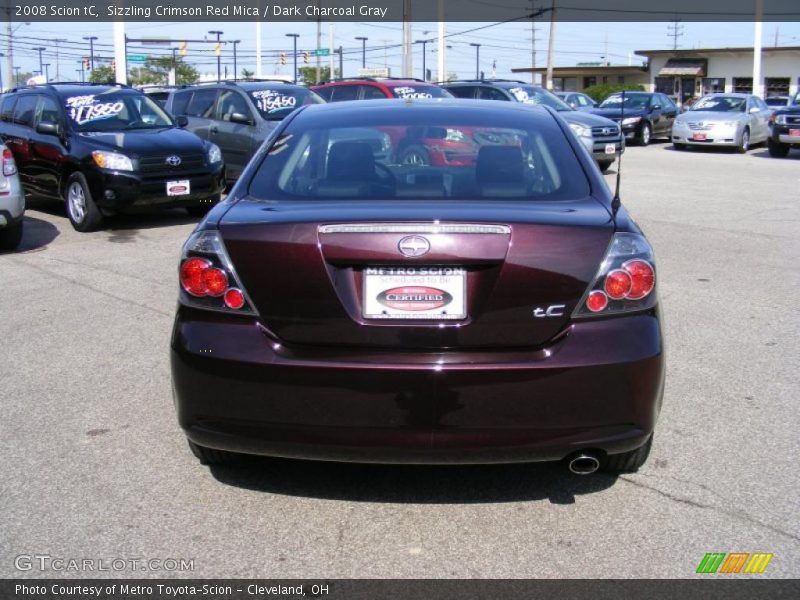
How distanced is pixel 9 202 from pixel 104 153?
1780 mm

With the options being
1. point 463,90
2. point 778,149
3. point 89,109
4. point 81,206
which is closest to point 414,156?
point 81,206

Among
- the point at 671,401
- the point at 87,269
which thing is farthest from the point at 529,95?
the point at 671,401

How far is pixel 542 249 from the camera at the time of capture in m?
3.16

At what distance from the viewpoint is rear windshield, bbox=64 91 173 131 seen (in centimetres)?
1130

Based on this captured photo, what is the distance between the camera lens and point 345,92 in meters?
17.0

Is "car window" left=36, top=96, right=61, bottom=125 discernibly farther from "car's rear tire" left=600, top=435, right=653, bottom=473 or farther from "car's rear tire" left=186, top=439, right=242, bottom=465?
"car's rear tire" left=600, top=435, right=653, bottom=473

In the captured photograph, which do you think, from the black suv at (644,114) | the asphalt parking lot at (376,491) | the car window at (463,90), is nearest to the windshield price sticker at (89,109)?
the asphalt parking lot at (376,491)

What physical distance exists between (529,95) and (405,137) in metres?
15.0

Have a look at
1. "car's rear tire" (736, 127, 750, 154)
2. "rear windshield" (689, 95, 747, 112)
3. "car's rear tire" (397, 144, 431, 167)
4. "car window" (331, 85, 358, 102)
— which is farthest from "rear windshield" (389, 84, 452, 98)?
"car's rear tire" (397, 144, 431, 167)

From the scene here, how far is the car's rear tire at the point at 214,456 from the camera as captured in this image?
3.71 metres

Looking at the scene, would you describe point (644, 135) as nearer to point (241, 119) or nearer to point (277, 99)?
point (277, 99)

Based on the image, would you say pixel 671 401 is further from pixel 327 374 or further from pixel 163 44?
pixel 163 44

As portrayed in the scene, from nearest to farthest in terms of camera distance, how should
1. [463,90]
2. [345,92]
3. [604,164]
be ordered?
1. [345,92]
2. [604,164]
3. [463,90]

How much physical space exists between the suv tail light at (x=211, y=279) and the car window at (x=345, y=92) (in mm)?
13637
